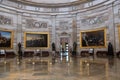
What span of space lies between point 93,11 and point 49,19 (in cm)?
750

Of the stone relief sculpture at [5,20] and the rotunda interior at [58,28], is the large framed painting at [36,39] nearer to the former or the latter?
the rotunda interior at [58,28]

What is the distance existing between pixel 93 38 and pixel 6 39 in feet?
40.1

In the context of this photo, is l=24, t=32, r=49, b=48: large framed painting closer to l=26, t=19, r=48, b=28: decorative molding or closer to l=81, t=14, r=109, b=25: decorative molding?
l=26, t=19, r=48, b=28: decorative molding

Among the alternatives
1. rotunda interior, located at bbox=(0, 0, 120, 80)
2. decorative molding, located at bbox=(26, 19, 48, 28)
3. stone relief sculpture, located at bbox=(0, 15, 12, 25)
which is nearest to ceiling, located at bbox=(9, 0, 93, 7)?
rotunda interior, located at bbox=(0, 0, 120, 80)

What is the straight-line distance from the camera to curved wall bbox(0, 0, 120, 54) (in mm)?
19406

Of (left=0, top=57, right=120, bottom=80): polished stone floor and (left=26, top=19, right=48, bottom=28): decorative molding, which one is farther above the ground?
(left=26, top=19, right=48, bottom=28): decorative molding

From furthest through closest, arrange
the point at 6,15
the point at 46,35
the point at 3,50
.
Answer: the point at 46,35 < the point at 6,15 < the point at 3,50

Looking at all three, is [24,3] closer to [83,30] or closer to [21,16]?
[21,16]

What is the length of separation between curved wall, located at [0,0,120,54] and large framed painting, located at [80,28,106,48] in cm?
55

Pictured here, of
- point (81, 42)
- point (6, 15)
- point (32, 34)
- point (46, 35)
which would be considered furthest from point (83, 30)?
point (6, 15)

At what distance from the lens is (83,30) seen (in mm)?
23109

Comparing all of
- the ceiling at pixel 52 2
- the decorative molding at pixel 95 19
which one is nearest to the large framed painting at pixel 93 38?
the decorative molding at pixel 95 19

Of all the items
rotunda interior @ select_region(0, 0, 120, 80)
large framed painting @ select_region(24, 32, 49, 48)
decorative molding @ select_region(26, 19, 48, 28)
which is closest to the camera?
rotunda interior @ select_region(0, 0, 120, 80)

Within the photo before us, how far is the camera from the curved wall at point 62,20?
1941 cm
